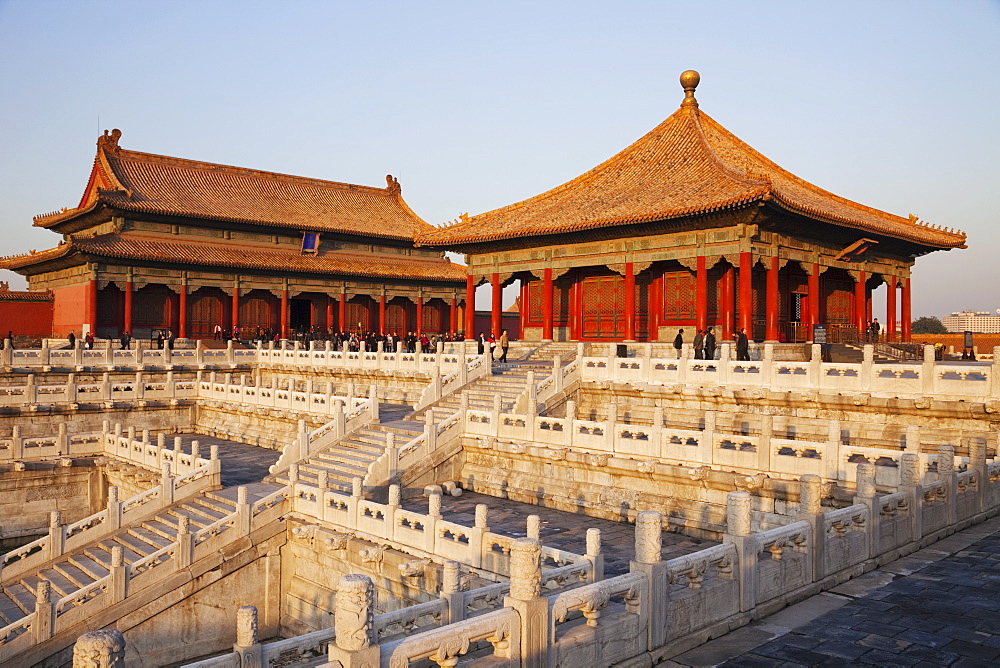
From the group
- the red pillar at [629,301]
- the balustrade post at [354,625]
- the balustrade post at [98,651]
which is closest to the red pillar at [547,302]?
the red pillar at [629,301]

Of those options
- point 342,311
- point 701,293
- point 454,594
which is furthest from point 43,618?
point 342,311

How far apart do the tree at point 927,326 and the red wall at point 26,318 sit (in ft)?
249

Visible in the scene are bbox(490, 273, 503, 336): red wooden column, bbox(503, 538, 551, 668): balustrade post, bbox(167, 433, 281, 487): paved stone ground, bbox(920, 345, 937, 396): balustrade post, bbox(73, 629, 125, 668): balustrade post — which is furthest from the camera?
bbox(490, 273, 503, 336): red wooden column

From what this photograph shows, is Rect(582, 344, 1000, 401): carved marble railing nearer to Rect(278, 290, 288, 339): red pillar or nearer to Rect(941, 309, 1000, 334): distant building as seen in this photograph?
Rect(278, 290, 288, 339): red pillar

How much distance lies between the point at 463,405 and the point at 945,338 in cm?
3323

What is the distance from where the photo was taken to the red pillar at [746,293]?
22.4 metres

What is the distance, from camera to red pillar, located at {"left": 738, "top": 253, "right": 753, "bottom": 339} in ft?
73.6

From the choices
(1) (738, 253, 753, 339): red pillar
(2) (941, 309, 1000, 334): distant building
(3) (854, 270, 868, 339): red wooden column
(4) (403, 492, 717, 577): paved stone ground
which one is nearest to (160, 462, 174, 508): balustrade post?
(4) (403, 492, 717, 577): paved stone ground

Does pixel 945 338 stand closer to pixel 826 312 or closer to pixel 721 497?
pixel 826 312

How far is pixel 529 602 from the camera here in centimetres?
602

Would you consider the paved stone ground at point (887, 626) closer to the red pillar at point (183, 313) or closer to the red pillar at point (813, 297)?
the red pillar at point (813, 297)

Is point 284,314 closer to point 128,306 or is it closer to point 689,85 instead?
point 128,306

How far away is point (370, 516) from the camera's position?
→ 539 inches

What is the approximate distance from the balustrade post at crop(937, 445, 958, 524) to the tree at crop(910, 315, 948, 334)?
7839 centimetres
